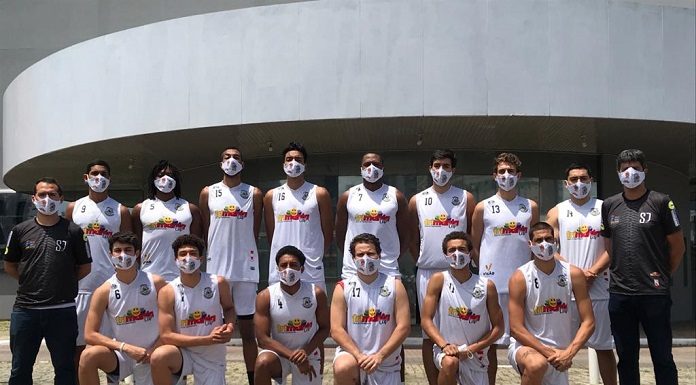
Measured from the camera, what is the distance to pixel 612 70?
12617 mm

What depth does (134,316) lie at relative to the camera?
7.02 metres

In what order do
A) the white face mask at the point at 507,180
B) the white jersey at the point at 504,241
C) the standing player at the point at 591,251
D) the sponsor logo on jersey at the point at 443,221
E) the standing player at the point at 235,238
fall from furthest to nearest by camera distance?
1. the standing player at the point at 235,238
2. the sponsor logo on jersey at the point at 443,221
3. the white jersey at the point at 504,241
4. the white face mask at the point at 507,180
5. the standing player at the point at 591,251

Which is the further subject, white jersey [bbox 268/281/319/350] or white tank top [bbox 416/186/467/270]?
white tank top [bbox 416/186/467/270]

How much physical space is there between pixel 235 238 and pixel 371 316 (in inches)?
80.1

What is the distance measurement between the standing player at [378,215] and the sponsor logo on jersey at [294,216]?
0.47m

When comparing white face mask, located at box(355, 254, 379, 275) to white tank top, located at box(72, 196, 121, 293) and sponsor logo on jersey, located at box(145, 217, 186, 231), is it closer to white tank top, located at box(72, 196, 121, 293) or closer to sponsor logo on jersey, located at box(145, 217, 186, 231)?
sponsor logo on jersey, located at box(145, 217, 186, 231)

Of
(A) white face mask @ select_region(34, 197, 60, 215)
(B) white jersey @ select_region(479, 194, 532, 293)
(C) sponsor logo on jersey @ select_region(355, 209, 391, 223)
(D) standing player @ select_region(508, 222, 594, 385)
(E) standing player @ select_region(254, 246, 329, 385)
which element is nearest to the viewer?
(D) standing player @ select_region(508, 222, 594, 385)

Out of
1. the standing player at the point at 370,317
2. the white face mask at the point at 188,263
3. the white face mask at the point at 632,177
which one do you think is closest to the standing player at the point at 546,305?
the white face mask at the point at 632,177

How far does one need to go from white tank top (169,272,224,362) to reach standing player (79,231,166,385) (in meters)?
0.30

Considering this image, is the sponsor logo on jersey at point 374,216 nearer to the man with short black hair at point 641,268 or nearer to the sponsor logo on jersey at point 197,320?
the sponsor logo on jersey at point 197,320

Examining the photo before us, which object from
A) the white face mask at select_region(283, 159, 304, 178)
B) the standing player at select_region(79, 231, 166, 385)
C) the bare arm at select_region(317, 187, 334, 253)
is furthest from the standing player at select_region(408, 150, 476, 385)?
the standing player at select_region(79, 231, 166, 385)

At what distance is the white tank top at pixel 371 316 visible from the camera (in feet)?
22.5

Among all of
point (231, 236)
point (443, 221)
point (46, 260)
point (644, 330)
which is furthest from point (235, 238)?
point (644, 330)

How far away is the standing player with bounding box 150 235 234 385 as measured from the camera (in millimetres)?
6762
